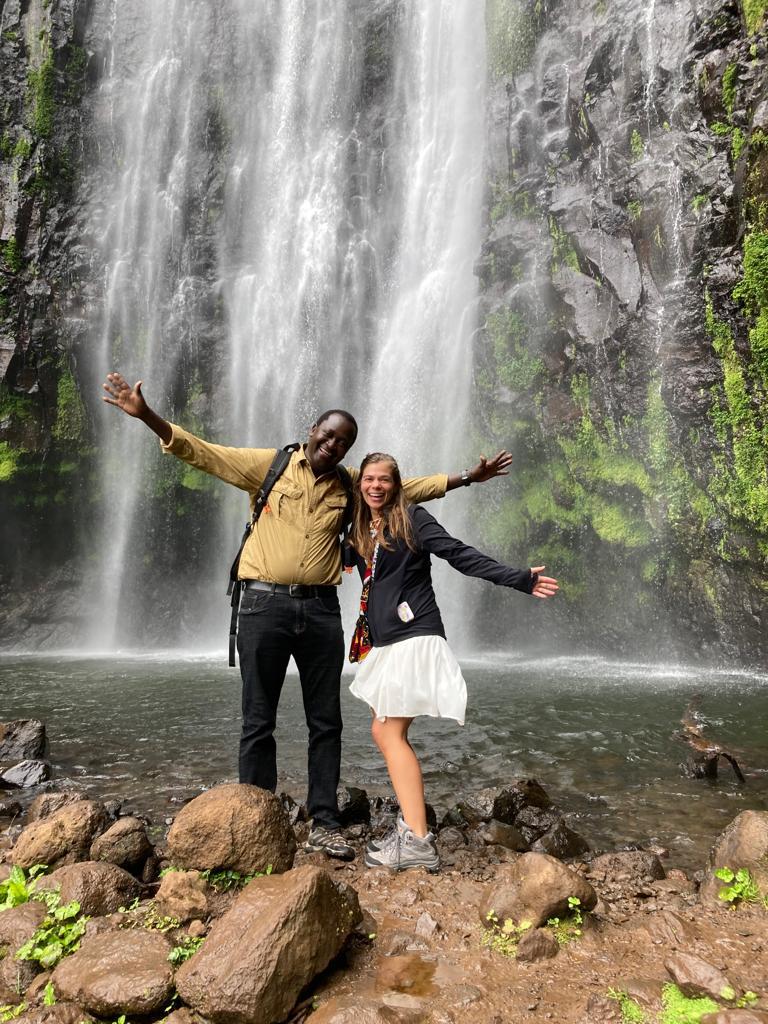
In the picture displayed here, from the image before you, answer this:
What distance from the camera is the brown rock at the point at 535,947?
236 cm

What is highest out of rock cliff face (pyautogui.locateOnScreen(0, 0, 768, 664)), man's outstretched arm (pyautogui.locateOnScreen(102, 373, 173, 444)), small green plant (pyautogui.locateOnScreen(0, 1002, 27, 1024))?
rock cliff face (pyautogui.locateOnScreen(0, 0, 768, 664))

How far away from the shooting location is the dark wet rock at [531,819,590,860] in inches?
147

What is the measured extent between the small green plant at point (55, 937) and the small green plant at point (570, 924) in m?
1.83

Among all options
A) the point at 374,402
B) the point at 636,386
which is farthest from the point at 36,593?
the point at 636,386

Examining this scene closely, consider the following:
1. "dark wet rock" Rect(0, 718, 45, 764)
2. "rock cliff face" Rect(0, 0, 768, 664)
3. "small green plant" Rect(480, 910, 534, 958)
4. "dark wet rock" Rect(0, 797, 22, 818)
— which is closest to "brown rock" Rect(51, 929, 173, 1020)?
"small green plant" Rect(480, 910, 534, 958)

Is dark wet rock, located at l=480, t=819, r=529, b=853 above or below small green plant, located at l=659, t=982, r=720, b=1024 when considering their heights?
below

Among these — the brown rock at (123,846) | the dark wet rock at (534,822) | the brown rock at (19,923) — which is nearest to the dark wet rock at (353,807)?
the dark wet rock at (534,822)

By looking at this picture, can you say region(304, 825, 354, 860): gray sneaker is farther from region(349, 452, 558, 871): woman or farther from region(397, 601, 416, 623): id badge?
region(397, 601, 416, 623): id badge

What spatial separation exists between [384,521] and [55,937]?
2.27m

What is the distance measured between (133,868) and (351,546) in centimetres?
194

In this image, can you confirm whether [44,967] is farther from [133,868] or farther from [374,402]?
[374,402]

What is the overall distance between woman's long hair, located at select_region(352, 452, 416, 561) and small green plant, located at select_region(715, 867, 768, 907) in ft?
6.66

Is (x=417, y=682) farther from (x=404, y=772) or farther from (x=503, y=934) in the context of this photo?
(x=503, y=934)

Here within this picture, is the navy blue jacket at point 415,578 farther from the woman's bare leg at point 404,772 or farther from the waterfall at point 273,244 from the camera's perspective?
the waterfall at point 273,244
